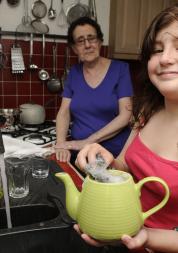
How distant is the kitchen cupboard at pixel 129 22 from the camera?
2.60 m

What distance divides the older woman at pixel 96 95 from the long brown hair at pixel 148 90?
79 centimetres

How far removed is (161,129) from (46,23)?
1.97 meters

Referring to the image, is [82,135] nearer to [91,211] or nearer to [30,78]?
[30,78]

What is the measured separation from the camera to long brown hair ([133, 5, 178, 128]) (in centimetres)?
85

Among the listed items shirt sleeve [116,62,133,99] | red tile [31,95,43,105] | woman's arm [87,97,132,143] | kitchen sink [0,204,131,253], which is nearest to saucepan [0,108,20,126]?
red tile [31,95,43,105]

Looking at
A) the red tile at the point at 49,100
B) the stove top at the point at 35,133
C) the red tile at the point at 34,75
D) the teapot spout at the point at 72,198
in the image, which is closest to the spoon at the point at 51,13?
the red tile at the point at 34,75

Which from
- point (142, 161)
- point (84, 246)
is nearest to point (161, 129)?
Answer: point (142, 161)

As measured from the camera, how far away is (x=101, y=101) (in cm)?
191

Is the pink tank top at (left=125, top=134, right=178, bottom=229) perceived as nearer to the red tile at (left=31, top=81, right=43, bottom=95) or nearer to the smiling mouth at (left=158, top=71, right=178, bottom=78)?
the smiling mouth at (left=158, top=71, right=178, bottom=78)

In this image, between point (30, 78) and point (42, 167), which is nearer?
point (42, 167)

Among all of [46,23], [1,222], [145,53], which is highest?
[46,23]

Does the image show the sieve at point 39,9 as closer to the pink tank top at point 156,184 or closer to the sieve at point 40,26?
the sieve at point 40,26

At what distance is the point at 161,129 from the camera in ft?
3.06

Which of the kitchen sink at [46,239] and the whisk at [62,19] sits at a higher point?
the whisk at [62,19]
